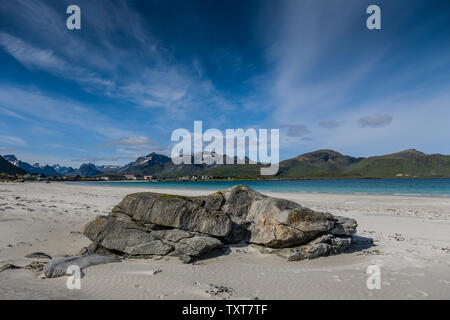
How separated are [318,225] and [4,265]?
1299 cm

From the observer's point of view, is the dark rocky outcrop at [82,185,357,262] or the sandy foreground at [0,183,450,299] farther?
the dark rocky outcrop at [82,185,357,262]

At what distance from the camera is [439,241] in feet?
44.0

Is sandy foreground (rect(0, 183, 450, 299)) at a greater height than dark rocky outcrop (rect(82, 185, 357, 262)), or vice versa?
dark rocky outcrop (rect(82, 185, 357, 262))

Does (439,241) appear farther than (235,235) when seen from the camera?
Yes

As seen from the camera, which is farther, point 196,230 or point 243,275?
point 196,230

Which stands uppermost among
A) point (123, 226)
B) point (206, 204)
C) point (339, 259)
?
point (206, 204)

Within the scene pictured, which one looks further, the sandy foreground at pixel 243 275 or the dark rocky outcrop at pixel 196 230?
the dark rocky outcrop at pixel 196 230

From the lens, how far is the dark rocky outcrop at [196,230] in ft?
34.4

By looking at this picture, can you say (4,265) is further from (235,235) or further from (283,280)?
(283,280)

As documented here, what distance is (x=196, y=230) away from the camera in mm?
10891

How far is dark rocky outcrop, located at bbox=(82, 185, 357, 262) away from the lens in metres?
10.5

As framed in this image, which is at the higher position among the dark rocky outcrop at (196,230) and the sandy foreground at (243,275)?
the dark rocky outcrop at (196,230)

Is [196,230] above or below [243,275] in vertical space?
above
